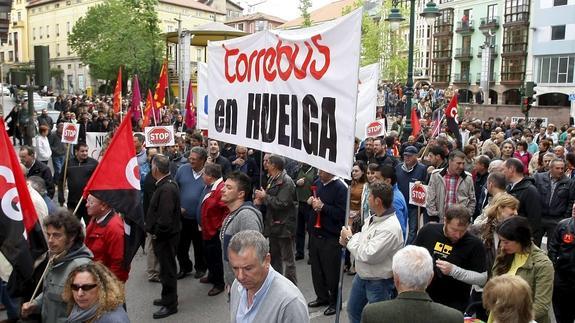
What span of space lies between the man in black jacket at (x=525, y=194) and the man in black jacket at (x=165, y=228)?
373cm

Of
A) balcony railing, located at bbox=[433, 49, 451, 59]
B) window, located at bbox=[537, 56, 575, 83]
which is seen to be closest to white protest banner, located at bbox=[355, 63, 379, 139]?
window, located at bbox=[537, 56, 575, 83]

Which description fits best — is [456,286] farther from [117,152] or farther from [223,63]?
[223,63]

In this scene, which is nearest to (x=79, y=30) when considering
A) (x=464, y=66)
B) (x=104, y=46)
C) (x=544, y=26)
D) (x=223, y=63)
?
(x=104, y=46)

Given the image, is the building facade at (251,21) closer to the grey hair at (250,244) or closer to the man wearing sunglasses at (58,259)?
the man wearing sunglasses at (58,259)

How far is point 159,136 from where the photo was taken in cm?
1046

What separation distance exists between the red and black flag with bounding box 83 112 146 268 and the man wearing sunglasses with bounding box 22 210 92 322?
662 millimetres

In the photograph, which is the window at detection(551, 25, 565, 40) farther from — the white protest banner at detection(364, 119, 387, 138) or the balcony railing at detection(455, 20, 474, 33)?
the white protest banner at detection(364, 119, 387, 138)

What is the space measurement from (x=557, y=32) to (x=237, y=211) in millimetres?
52801

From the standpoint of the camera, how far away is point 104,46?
2391 inches

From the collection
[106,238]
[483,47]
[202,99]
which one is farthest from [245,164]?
[483,47]

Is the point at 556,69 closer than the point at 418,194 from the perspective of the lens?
No

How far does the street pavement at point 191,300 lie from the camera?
6238mm

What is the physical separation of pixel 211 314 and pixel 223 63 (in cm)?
283

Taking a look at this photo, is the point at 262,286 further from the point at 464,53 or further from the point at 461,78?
the point at 464,53
